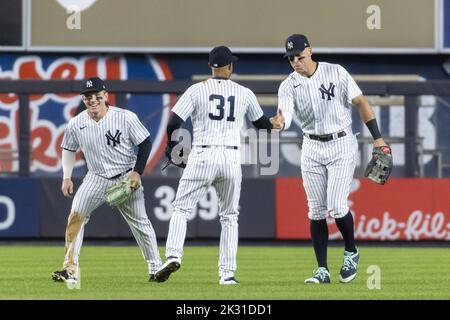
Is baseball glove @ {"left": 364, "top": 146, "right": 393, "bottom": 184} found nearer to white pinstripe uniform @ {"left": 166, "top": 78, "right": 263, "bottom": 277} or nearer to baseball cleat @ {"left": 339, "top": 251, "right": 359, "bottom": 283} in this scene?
baseball cleat @ {"left": 339, "top": 251, "right": 359, "bottom": 283}

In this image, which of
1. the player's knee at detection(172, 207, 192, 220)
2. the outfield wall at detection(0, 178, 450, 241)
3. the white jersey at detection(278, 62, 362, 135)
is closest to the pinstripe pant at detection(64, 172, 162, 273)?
the player's knee at detection(172, 207, 192, 220)

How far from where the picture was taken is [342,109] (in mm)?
10320

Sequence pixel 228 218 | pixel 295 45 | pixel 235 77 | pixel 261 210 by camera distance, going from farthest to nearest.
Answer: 1. pixel 235 77
2. pixel 261 210
3. pixel 295 45
4. pixel 228 218

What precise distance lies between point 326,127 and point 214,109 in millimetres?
961

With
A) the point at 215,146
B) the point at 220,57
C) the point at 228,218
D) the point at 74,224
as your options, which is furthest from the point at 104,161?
the point at 220,57

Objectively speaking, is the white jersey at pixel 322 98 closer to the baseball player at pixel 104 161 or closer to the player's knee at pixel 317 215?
the player's knee at pixel 317 215

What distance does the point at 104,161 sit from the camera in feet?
34.3

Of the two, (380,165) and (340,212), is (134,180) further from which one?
(380,165)

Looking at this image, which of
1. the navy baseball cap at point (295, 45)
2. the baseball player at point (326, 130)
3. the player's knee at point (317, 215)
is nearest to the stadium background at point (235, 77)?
the player's knee at point (317, 215)

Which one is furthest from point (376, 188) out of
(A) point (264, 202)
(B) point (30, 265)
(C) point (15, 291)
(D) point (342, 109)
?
(C) point (15, 291)

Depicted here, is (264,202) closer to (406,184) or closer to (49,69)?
(406,184)

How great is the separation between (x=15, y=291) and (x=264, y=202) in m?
8.46

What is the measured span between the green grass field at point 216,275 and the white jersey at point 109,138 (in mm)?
911

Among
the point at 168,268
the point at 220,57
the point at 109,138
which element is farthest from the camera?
the point at 109,138
